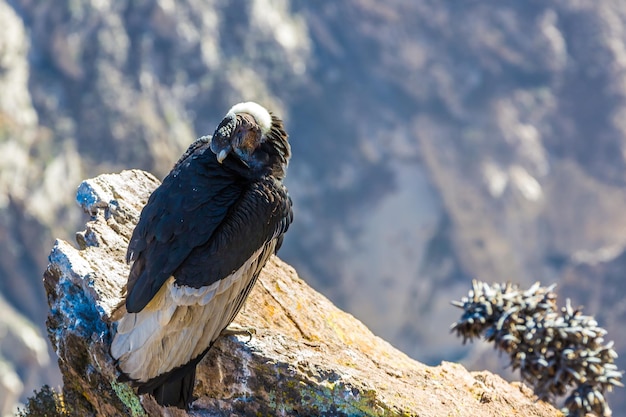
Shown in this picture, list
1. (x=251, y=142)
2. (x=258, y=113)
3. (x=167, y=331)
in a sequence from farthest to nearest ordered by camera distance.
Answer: (x=258, y=113), (x=251, y=142), (x=167, y=331)

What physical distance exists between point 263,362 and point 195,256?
1189 mm

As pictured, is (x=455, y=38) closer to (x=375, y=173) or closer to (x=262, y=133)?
(x=375, y=173)

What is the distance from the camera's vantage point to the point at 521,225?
101938mm

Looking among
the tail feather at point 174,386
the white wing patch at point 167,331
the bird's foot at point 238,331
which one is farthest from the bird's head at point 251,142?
the tail feather at point 174,386

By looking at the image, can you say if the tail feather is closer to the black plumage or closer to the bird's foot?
the black plumage

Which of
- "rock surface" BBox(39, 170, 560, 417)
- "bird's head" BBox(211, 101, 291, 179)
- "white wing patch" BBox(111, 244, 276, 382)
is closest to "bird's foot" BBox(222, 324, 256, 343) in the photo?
"rock surface" BBox(39, 170, 560, 417)

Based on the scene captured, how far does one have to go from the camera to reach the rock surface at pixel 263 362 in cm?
749

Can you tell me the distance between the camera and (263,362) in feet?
25.0

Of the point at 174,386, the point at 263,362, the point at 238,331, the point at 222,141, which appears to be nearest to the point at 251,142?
the point at 222,141

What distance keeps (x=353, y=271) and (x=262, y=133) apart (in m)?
96.6

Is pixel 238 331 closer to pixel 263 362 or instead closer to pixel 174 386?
pixel 263 362

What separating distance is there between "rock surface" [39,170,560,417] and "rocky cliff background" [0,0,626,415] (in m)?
84.9

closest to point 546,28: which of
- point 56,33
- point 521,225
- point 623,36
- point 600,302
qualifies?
point 623,36

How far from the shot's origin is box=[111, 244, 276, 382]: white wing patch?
23.8 feet
